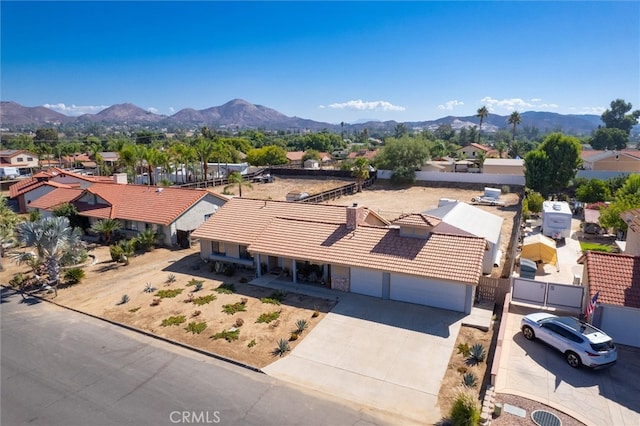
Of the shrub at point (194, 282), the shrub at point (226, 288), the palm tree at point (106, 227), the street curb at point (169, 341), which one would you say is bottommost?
the street curb at point (169, 341)

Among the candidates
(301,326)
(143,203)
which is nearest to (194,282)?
(301,326)

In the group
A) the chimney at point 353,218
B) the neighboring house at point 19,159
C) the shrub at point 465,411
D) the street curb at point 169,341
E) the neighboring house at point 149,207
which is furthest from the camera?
the neighboring house at point 19,159

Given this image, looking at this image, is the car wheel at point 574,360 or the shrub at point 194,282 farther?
the shrub at point 194,282

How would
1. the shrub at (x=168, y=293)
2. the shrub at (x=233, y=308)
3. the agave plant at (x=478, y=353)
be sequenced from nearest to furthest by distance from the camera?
the agave plant at (x=478, y=353), the shrub at (x=233, y=308), the shrub at (x=168, y=293)

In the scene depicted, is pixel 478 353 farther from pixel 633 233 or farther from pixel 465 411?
pixel 633 233

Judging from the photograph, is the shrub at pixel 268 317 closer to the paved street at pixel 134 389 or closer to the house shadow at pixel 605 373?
the paved street at pixel 134 389

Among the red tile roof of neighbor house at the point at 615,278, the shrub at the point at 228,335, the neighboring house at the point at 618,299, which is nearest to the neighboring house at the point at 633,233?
the red tile roof of neighbor house at the point at 615,278

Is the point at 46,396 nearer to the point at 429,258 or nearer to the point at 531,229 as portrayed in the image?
the point at 429,258

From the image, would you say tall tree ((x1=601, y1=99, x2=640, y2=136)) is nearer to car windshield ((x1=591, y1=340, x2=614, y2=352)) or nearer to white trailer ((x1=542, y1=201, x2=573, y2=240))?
white trailer ((x1=542, y1=201, x2=573, y2=240))
